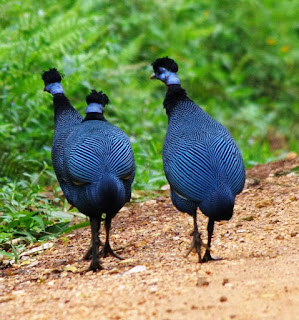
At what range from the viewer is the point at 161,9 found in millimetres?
12766

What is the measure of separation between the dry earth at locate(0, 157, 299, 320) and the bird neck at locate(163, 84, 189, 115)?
3.49 feet

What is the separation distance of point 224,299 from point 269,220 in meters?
2.09

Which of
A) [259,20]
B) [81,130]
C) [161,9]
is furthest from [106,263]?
[259,20]

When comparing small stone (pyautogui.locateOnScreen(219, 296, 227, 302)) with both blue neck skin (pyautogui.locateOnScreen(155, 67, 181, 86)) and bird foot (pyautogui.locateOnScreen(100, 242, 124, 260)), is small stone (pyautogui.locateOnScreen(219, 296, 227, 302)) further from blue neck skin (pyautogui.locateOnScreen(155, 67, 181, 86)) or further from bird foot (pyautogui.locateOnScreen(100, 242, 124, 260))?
blue neck skin (pyautogui.locateOnScreen(155, 67, 181, 86))

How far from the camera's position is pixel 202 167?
4734 millimetres

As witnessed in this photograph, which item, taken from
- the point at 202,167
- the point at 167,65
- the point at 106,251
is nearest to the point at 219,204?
the point at 202,167

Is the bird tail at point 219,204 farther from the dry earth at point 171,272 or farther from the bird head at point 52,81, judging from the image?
the bird head at point 52,81

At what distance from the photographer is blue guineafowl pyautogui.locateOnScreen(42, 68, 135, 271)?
478 centimetres

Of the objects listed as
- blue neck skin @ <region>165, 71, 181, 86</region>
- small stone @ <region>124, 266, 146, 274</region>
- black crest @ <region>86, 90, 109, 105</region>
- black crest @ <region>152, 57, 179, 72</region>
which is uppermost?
black crest @ <region>152, 57, 179, 72</region>

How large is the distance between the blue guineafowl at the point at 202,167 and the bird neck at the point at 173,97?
135mm

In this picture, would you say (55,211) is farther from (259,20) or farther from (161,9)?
(259,20)

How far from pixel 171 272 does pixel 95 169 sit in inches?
33.4

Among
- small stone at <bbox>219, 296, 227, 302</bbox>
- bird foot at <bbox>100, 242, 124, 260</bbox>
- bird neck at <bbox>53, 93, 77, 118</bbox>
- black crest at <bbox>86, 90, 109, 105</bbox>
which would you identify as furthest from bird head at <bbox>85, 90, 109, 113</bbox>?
small stone at <bbox>219, 296, 227, 302</bbox>

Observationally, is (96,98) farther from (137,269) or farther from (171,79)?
(137,269)
